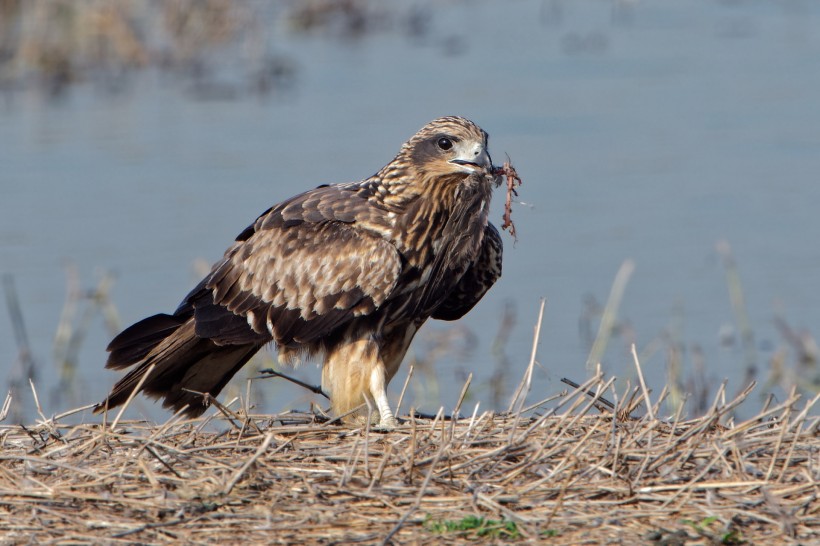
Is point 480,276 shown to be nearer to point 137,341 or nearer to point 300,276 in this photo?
point 300,276

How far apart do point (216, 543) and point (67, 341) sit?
18.9 feet

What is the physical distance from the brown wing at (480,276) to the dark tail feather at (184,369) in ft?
2.83

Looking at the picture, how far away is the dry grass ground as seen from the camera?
480 centimetres

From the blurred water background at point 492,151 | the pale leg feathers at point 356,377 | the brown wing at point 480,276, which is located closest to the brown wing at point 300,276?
the pale leg feathers at point 356,377

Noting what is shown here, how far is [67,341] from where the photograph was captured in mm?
10297

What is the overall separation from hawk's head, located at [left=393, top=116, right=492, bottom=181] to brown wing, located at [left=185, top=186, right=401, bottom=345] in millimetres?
263

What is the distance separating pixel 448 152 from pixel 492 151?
26.5ft

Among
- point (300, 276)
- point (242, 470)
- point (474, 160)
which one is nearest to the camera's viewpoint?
point (242, 470)

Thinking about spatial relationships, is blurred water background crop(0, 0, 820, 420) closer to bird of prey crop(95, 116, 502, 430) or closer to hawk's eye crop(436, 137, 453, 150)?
bird of prey crop(95, 116, 502, 430)

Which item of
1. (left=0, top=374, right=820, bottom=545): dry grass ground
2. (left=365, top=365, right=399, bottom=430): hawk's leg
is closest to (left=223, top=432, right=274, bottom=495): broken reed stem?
(left=0, top=374, right=820, bottom=545): dry grass ground

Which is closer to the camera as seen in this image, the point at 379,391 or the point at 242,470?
the point at 242,470

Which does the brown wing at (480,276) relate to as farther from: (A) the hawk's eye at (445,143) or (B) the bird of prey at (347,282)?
(A) the hawk's eye at (445,143)

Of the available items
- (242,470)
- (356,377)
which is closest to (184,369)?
(356,377)

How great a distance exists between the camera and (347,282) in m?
6.33
